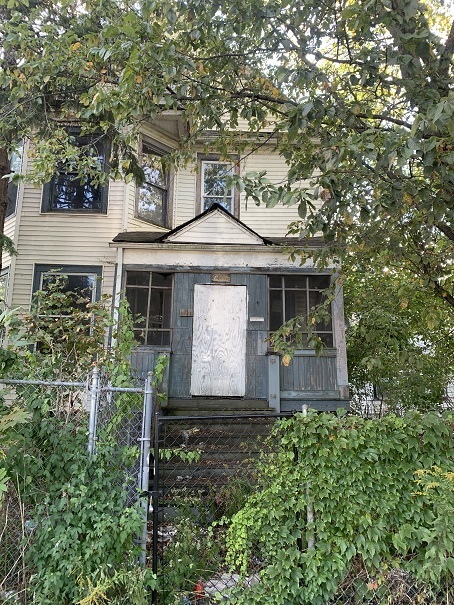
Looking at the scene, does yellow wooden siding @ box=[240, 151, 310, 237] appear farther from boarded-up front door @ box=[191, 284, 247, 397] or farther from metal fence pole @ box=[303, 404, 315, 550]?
metal fence pole @ box=[303, 404, 315, 550]

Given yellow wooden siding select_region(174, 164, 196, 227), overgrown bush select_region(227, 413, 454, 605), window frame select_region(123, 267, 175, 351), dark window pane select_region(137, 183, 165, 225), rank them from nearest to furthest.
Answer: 1. overgrown bush select_region(227, 413, 454, 605)
2. window frame select_region(123, 267, 175, 351)
3. dark window pane select_region(137, 183, 165, 225)
4. yellow wooden siding select_region(174, 164, 196, 227)

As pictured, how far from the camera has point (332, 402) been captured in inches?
355

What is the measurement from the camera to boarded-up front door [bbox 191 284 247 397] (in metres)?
9.30

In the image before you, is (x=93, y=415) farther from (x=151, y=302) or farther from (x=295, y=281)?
(x=295, y=281)

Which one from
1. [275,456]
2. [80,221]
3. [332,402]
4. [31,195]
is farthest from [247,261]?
[275,456]

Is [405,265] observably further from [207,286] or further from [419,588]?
[419,588]

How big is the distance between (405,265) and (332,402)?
3067 mm

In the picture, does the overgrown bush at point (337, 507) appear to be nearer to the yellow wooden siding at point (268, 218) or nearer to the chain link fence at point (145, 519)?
the chain link fence at point (145, 519)

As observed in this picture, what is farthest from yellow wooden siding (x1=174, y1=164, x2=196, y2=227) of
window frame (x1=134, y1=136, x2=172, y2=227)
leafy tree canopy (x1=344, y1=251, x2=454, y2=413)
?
leafy tree canopy (x1=344, y1=251, x2=454, y2=413)

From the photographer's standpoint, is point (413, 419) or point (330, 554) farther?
point (413, 419)

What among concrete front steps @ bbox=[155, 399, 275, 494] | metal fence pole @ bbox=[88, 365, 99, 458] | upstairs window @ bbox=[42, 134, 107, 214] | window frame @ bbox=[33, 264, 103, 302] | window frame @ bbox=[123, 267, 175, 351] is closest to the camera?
metal fence pole @ bbox=[88, 365, 99, 458]

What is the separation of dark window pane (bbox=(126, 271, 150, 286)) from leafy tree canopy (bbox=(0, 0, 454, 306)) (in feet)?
9.97

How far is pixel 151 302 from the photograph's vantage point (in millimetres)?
9633

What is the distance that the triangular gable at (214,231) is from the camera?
379 inches
